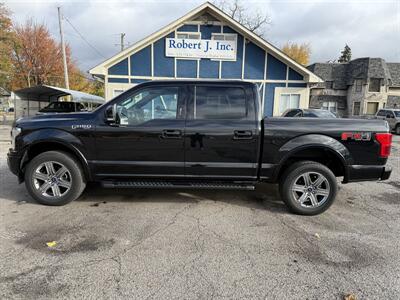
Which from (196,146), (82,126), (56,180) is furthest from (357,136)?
(56,180)

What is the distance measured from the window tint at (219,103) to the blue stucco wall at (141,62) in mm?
11482

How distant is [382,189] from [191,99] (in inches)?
180

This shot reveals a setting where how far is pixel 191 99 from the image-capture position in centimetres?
423

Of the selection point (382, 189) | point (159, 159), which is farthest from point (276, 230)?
point (382, 189)

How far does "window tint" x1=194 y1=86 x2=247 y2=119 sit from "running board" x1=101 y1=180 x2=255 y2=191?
3.40 ft

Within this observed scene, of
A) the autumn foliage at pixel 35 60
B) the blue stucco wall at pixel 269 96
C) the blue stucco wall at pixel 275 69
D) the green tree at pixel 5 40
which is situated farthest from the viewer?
the autumn foliage at pixel 35 60

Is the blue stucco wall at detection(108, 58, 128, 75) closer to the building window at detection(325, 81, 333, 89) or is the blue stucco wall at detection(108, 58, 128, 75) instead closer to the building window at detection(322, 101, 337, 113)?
the building window at detection(322, 101, 337, 113)

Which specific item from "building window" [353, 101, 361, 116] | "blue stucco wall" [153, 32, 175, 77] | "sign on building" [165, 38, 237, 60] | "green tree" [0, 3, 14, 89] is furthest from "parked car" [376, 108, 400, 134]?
"green tree" [0, 3, 14, 89]

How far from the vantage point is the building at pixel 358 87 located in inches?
1378

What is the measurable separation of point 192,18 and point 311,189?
13.1m

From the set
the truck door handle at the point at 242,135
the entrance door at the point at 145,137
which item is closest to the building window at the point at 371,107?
the truck door handle at the point at 242,135

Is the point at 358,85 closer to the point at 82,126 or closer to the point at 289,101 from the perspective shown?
the point at 289,101

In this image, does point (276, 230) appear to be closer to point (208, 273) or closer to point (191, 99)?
point (208, 273)

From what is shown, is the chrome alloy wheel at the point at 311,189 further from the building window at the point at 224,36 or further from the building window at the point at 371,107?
the building window at the point at 371,107
